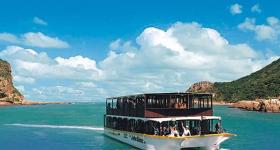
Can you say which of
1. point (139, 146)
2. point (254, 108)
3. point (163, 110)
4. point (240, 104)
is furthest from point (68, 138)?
point (240, 104)

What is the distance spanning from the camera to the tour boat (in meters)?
37.0

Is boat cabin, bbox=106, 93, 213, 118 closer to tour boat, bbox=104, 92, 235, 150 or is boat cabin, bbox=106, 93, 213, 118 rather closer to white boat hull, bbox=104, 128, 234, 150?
tour boat, bbox=104, 92, 235, 150

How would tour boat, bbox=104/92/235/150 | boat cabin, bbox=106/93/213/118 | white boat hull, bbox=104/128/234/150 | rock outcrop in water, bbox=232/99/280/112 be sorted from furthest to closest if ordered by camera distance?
rock outcrop in water, bbox=232/99/280/112
boat cabin, bbox=106/93/213/118
tour boat, bbox=104/92/235/150
white boat hull, bbox=104/128/234/150

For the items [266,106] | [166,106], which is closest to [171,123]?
[166,106]

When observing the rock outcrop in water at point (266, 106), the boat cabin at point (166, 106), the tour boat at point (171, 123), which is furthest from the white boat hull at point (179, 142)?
the rock outcrop in water at point (266, 106)

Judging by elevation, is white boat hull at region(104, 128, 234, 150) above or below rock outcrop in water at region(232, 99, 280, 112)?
below

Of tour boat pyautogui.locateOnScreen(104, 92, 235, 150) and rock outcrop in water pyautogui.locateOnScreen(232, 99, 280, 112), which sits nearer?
tour boat pyautogui.locateOnScreen(104, 92, 235, 150)

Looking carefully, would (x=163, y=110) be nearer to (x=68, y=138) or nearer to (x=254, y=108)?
(x=68, y=138)

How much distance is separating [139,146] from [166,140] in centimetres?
653

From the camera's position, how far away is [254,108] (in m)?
152

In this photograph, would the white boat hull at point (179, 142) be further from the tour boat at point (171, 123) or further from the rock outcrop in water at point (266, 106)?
the rock outcrop in water at point (266, 106)

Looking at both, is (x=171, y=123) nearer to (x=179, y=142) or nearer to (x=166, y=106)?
(x=166, y=106)

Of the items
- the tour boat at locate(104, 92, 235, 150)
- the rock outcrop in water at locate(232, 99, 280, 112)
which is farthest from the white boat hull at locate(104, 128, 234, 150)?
the rock outcrop in water at locate(232, 99, 280, 112)

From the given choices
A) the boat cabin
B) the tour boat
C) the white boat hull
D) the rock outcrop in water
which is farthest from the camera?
the rock outcrop in water
